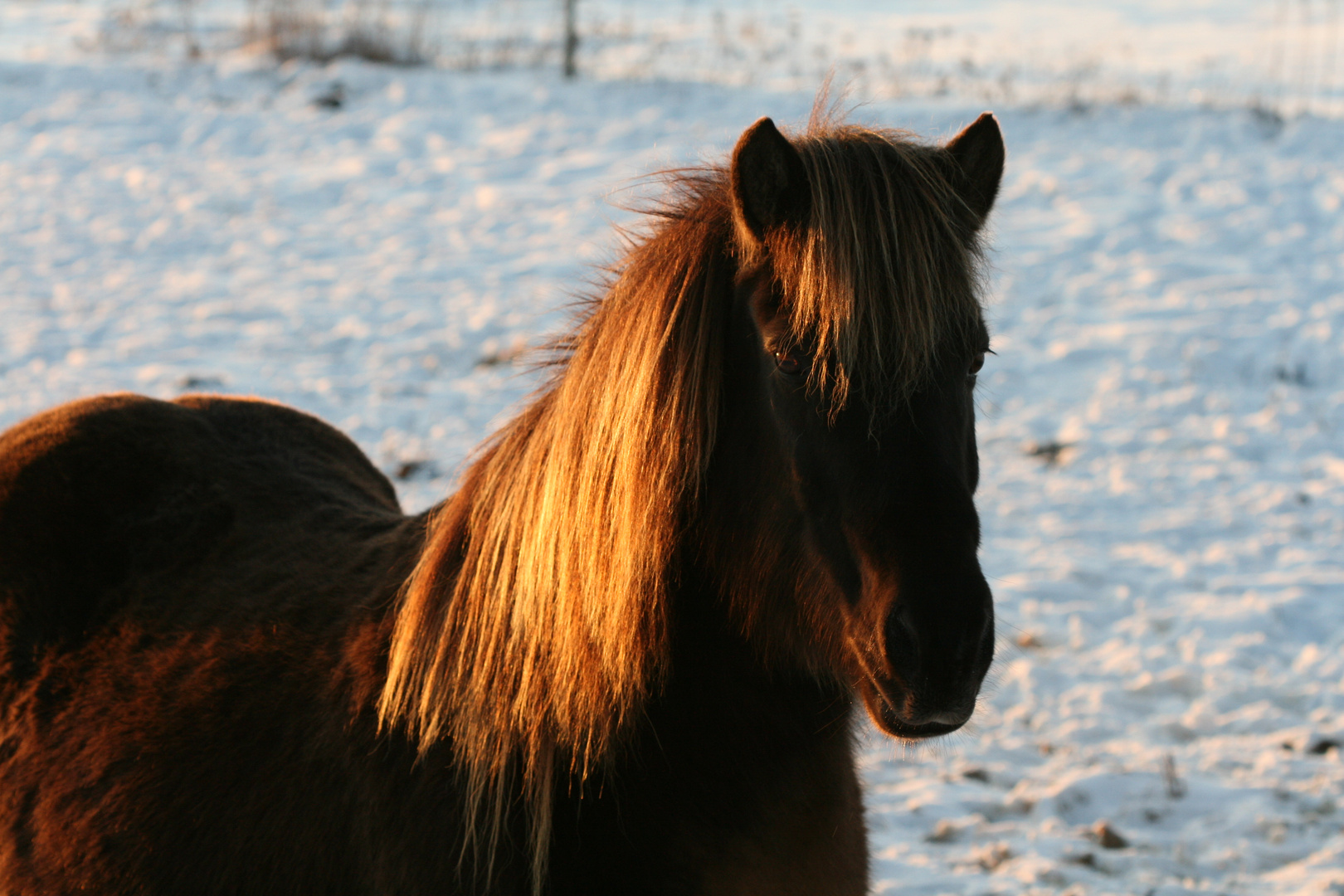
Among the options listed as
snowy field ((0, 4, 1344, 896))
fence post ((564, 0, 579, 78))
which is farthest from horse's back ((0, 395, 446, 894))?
fence post ((564, 0, 579, 78))

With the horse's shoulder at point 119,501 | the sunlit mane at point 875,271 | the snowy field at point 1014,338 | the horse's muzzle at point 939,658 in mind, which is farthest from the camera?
the snowy field at point 1014,338

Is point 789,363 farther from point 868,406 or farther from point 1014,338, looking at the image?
point 1014,338

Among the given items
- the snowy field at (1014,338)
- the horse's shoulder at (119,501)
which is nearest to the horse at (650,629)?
the horse's shoulder at (119,501)

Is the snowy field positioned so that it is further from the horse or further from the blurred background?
the blurred background

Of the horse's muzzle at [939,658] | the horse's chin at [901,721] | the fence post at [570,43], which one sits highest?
the fence post at [570,43]

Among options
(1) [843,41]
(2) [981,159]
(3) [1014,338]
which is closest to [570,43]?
(1) [843,41]

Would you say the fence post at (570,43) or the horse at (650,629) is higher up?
the fence post at (570,43)

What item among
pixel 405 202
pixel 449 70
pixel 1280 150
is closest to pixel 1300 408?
pixel 1280 150

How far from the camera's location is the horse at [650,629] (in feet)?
5.16

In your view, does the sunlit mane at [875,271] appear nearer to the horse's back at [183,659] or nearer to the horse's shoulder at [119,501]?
the horse's back at [183,659]

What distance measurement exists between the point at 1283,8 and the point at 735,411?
14.7 m

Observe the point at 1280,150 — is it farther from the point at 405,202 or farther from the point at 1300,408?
the point at 405,202

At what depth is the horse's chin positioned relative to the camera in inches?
58.8

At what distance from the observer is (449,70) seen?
455 inches
